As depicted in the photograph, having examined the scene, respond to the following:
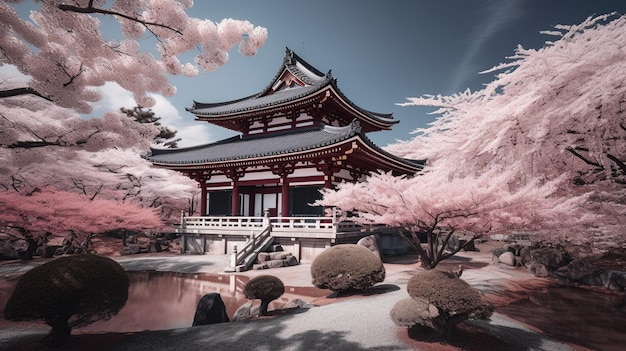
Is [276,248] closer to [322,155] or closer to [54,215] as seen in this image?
[322,155]

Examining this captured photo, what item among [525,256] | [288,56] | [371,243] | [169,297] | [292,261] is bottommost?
[169,297]

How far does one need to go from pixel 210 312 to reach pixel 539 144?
7006 mm

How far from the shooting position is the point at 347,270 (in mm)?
8383

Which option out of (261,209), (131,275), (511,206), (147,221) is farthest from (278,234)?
(511,206)

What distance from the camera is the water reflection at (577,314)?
19.8 feet

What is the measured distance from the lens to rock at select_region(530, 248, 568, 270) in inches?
449

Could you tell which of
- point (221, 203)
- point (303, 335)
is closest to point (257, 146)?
point (221, 203)

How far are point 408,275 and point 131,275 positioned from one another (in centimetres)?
1171

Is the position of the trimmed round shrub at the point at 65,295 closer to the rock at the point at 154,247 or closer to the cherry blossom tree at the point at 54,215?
the cherry blossom tree at the point at 54,215

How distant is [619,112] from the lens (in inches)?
143

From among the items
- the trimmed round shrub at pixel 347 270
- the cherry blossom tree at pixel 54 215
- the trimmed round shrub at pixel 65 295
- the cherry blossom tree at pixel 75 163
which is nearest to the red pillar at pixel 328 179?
the trimmed round shrub at pixel 347 270

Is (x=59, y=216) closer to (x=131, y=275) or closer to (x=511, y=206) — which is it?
(x=131, y=275)

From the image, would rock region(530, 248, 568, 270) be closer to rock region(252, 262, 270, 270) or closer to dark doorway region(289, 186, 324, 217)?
dark doorway region(289, 186, 324, 217)

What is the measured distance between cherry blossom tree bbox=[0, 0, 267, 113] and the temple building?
699cm
